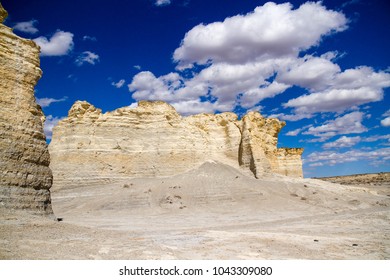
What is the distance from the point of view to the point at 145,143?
34.6m

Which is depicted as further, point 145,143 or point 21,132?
point 145,143

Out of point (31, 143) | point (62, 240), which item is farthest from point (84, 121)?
point (62, 240)

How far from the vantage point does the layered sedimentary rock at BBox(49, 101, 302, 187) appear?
104 feet

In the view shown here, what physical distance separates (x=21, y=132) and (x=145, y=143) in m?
20.8

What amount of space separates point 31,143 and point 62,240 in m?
6.19

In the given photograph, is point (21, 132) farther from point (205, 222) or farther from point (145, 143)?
point (145, 143)

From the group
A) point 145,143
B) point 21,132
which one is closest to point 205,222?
point 21,132

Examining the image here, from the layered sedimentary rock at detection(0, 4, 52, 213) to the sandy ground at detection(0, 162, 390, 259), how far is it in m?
1.16

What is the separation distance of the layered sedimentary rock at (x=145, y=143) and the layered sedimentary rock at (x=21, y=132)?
16710 mm

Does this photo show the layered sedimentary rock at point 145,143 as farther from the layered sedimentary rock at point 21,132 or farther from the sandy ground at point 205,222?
the layered sedimentary rock at point 21,132

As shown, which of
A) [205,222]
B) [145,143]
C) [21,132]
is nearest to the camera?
[21,132]

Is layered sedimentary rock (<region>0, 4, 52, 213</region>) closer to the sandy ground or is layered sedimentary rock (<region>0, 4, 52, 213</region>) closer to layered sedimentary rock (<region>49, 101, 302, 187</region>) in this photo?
the sandy ground

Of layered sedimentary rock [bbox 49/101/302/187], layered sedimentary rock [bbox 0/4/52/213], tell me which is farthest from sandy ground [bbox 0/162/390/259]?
layered sedimentary rock [bbox 49/101/302/187]

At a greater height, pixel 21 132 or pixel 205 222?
pixel 21 132
